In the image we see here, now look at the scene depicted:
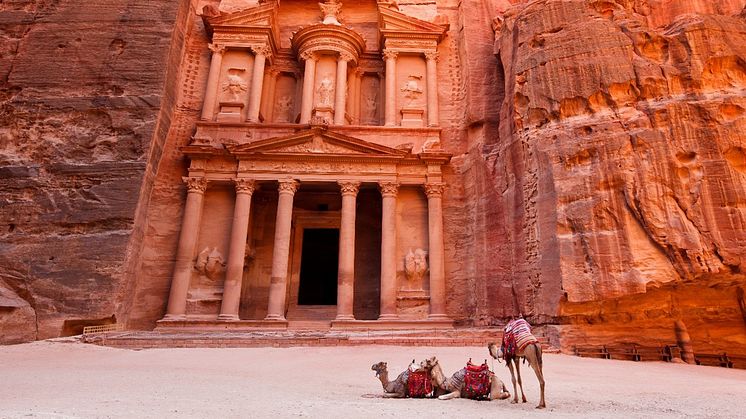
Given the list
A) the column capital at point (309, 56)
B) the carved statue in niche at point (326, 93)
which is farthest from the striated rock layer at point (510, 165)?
the carved statue in niche at point (326, 93)

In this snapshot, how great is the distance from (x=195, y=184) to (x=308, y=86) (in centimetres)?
594

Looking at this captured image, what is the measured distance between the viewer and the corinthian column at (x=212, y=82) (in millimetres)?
18016

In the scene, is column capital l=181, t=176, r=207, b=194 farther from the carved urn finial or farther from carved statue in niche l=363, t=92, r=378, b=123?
the carved urn finial

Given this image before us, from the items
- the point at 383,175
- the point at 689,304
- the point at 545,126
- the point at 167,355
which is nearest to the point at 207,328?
the point at 167,355

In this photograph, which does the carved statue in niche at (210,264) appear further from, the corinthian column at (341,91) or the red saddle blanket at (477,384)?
the red saddle blanket at (477,384)

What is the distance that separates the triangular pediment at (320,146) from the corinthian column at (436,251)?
180cm

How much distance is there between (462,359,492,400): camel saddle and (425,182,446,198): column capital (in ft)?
36.9

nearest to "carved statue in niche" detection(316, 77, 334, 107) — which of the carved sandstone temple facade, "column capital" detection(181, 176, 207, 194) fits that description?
the carved sandstone temple facade

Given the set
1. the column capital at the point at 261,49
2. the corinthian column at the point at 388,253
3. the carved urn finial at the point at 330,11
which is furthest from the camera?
the carved urn finial at the point at 330,11

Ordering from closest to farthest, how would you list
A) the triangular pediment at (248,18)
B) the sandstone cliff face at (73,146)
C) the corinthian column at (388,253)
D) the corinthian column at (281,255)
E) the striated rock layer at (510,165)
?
the striated rock layer at (510,165), the sandstone cliff face at (73,146), the corinthian column at (281,255), the corinthian column at (388,253), the triangular pediment at (248,18)

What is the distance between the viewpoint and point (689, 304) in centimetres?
1134

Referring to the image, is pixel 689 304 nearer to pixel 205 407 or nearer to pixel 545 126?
pixel 545 126

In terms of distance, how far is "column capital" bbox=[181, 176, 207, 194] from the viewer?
16183 mm

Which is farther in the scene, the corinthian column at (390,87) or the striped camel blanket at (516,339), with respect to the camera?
the corinthian column at (390,87)
